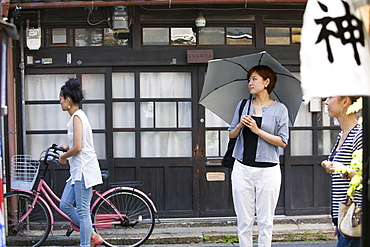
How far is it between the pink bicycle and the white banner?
3.92 meters

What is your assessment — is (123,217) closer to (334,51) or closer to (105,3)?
(105,3)

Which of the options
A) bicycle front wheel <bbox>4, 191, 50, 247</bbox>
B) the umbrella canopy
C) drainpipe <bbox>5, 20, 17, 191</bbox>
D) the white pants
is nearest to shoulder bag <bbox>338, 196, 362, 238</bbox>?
the white pants

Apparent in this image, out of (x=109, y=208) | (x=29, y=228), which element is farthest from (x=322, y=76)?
(x=29, y=228)

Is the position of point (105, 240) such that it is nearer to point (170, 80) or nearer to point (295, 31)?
point (170, 80)

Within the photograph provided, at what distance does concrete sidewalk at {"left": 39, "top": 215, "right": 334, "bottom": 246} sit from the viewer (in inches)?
263

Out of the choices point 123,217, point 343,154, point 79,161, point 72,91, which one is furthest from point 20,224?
point 343,154

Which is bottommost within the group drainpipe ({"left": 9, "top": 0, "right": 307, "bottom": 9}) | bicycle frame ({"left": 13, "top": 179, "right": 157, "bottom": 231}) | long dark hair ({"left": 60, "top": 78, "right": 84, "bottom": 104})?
bicycle frame ({"left": 13, "top": 179, "right": 157, "bottom": 231})

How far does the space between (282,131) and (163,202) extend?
3.09m

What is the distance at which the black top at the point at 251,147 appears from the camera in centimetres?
468

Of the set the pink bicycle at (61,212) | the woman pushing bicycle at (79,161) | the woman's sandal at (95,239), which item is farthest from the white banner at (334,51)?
the pink bicycle at (61,212)

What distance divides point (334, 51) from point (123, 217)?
4264 millimetres

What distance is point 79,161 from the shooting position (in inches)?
211

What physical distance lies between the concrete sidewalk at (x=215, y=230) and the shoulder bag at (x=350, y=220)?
335 cm

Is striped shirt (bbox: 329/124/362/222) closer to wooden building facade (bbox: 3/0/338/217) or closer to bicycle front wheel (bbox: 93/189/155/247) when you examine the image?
bicycle front wheel (bbox: 93/189/155/247)
